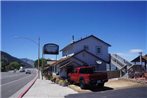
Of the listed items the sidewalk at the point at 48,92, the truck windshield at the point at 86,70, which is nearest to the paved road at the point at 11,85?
the sidewalk at the point at 48,92

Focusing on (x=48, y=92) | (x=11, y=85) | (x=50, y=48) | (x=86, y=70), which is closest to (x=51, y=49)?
(x=50, y=48)

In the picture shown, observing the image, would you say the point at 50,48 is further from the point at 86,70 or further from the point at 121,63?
the point at 86,70

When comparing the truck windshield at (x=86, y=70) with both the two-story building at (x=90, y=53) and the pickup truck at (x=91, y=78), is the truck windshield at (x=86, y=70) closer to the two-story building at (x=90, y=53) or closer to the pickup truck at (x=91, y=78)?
the pickup truck at (x=91, y=78)

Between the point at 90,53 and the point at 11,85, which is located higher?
the point at 90,53

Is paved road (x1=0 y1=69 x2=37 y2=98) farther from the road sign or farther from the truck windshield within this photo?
the truck windshield

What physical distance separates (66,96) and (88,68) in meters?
8.56

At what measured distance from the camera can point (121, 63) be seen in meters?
43.0

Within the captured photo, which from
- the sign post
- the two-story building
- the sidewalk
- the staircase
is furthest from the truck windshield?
the sign post

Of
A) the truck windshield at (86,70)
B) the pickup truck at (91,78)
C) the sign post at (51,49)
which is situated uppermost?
the sign post at (51,49)

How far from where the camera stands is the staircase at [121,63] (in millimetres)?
39531

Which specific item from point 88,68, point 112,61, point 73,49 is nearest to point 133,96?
point 88,68

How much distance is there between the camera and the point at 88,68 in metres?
29.2

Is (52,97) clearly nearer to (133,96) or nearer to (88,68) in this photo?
(133,96)

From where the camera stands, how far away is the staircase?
39.5 m
